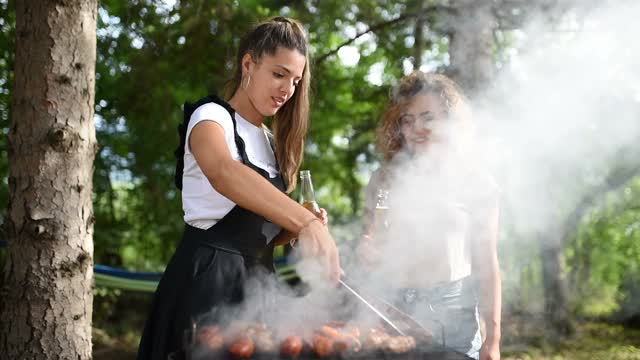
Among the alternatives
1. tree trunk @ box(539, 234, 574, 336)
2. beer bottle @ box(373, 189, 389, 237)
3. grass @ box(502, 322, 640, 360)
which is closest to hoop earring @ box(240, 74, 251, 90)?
beer bottle @ box(373, 189, 389, 237)

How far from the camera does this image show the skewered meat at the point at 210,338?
1.74 m

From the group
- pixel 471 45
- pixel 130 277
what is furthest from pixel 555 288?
pixel 130 277

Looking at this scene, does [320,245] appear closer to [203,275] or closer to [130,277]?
[203,275]

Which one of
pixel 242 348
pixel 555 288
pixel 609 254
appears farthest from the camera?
pixel 609 254

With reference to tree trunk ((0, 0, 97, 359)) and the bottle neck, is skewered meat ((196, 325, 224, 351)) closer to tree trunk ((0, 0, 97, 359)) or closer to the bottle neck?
the bottle neck

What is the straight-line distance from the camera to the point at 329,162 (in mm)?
Answer: 8898

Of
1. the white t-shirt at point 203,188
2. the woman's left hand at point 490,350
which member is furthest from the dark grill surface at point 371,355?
the woman's left hand at point 490,350

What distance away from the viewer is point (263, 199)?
182cm

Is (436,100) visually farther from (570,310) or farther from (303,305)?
(570,310)

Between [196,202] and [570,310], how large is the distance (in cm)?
721

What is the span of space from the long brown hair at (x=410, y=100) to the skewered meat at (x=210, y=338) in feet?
4.24

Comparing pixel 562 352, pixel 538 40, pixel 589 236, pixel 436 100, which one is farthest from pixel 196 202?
pixel 589 236

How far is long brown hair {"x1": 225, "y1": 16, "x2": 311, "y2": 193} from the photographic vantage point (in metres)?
2.15

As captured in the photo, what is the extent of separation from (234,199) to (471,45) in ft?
12.0
